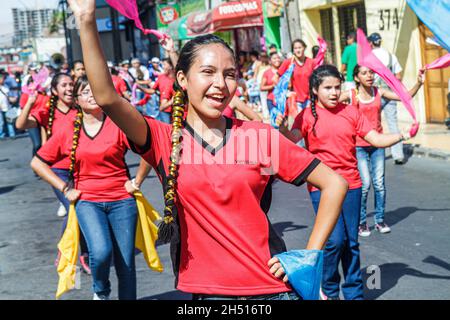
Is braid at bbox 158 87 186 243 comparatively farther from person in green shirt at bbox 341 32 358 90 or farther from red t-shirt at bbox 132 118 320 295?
person in green shirt at bbox 341 32 358 90

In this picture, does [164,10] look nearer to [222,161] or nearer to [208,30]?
[208,30]

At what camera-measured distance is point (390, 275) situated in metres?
6.56

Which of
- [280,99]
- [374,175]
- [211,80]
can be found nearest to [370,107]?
[374,175]

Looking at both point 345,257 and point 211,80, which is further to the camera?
point 345,257

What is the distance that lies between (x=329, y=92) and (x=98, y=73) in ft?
11.6

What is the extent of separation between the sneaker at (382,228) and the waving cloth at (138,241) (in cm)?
303

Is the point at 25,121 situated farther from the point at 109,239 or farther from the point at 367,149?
the point at 367,149

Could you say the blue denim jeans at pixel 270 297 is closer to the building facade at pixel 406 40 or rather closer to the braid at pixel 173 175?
the braid at pixel 173 175

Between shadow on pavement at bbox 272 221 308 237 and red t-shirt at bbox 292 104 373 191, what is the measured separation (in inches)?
94.9

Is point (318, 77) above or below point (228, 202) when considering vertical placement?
above

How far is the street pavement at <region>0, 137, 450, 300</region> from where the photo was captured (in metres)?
6.49

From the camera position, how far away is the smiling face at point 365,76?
7.83 metres

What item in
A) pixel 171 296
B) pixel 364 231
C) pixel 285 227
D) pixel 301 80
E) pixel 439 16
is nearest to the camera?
pixel 439 16

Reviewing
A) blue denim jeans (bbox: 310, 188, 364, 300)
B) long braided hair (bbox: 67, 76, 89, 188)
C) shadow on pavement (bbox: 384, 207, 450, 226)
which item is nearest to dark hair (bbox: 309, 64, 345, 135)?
blue denim jeans (bbox: 310, 188, 364, 300)
